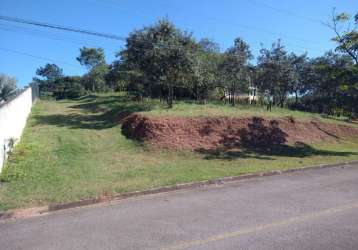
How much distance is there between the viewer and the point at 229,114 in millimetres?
19375

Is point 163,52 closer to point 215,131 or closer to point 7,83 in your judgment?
point 215,131

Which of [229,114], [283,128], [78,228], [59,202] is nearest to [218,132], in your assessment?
[229,114]

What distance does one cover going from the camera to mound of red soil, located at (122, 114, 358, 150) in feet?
52.4

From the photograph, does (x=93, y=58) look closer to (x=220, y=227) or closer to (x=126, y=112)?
(x=126, y=112)

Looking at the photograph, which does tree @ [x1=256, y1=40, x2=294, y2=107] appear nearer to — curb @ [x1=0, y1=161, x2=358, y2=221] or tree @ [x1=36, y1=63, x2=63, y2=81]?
curb @ [x1=0, y1=161, x2=358, y2=221]

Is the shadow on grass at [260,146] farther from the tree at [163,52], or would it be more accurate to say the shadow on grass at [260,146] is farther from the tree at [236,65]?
the tree at [236,65]

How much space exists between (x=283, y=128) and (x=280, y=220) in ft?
45.0

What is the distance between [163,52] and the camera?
21500 mm

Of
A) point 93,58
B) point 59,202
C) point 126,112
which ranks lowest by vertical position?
point 59,202

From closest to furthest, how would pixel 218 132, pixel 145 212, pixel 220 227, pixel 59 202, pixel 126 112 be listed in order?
1. pixel 220 227
2. pixel 145 212
3. pixel 59 202
4. pixel 218 132
5. pixel 126 112

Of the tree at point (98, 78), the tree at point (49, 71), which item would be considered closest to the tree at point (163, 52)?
the tree at point (98, 78)

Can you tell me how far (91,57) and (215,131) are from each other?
4699 centimetres

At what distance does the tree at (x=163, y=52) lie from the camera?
850 inches

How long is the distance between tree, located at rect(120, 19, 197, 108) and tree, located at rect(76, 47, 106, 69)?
38680 millimetres
